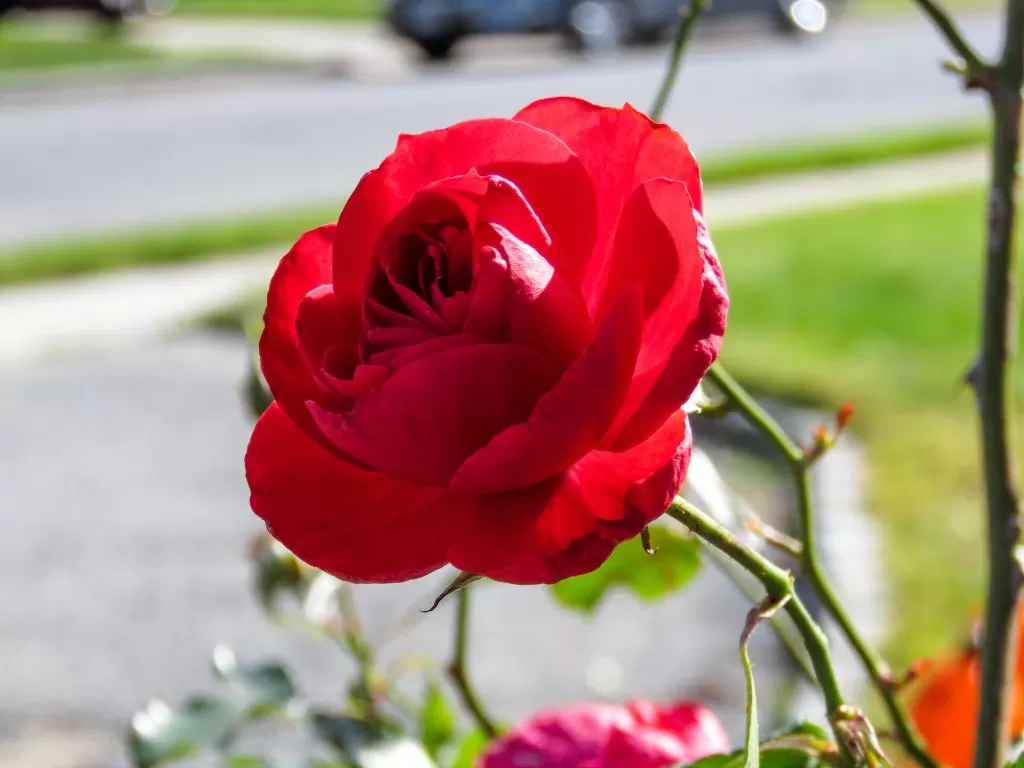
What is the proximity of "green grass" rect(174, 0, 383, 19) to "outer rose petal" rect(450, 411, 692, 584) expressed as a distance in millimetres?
13566

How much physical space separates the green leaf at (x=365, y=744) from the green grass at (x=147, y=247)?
13.7 feet

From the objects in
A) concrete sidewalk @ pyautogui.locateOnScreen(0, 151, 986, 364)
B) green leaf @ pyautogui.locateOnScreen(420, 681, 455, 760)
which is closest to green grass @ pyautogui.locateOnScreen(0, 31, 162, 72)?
concrete sidewalk @ pyautogui.locateOnScreen(0, 151, 986, 364)

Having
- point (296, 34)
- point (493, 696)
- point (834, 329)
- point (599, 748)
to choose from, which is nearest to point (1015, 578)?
point (599, 748)

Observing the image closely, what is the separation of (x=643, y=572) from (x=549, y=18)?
9976 mm

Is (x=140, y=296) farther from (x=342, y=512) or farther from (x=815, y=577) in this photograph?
(x=342, y=512)

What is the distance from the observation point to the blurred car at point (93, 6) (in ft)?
43.1

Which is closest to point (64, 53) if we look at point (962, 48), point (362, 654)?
point (362, 654)

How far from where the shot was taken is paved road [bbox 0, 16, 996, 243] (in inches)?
229

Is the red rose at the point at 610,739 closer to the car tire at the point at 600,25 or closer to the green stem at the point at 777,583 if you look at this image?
the green stem at the point at 777,583

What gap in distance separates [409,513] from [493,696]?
82.4 inches

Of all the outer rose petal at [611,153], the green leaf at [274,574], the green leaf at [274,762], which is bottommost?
the green leaf at [274,574]

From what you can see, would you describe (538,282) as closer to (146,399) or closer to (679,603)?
(679,603)

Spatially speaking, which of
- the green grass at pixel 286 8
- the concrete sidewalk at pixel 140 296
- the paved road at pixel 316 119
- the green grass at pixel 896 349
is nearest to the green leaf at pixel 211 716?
the green grass at pixel 896 349

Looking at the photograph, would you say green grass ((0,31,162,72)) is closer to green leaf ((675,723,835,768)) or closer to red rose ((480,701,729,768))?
red rose ((480,701,729,768))
